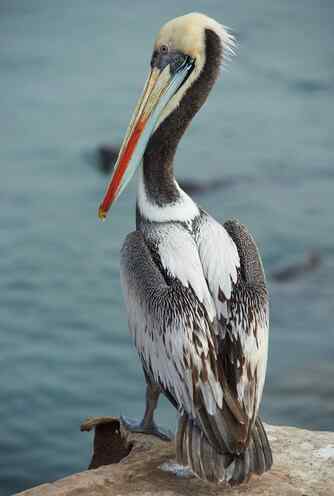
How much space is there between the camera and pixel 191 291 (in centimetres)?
463

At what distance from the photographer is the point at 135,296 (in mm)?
4797

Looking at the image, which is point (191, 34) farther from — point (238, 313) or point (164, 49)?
point (238, 313)

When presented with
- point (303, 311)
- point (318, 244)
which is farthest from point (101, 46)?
point (303, 311)

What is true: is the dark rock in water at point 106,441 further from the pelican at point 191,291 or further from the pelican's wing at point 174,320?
the pelican's wing at point 174,320

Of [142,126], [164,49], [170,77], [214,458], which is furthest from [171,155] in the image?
[214,458]

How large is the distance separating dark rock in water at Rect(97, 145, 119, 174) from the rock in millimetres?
8777

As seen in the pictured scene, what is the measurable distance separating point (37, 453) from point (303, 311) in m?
3.18

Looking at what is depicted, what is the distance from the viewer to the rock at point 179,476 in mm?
4504

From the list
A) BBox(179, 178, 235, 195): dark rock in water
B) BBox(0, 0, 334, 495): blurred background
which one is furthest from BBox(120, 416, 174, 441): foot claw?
BBox(179, 178, 235, 195): dark rock in water

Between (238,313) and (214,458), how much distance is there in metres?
0.65

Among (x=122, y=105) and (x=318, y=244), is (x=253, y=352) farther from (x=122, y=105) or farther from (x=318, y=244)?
(x=122, y=105)

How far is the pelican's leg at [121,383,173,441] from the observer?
501 cm

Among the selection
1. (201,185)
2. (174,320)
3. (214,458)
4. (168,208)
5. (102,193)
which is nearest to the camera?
(214,458)

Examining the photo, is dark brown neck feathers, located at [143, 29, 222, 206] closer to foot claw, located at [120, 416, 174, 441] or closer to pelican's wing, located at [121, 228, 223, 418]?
pelican's wing, located at [121, 228, 223, 418]
